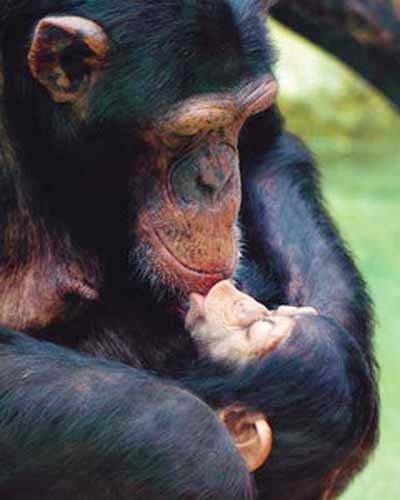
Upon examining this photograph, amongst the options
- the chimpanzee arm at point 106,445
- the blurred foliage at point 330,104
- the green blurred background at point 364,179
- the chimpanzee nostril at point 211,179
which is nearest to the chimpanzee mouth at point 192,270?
the chimpanzee nostril at point 211,179

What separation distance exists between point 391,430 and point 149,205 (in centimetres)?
222

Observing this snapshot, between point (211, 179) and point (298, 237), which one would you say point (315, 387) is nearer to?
point (211, 179)

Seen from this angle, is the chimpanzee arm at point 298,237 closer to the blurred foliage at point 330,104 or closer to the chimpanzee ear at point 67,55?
the chimpanzee ear at point 67,55

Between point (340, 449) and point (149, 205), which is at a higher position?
point (149, 205)

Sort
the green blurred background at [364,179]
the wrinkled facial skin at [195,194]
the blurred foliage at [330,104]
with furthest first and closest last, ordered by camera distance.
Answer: the blurred foliage at [330,104], the green blurred background at [364,179], the wrinkled facial skin at [195,194]

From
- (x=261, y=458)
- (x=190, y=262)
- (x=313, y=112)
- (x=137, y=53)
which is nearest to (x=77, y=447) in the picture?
(x=261, y=458)

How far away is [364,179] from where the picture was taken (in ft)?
→ 31.1

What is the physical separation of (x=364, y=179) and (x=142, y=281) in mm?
5816

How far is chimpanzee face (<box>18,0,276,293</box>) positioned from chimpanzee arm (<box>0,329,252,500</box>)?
580mm

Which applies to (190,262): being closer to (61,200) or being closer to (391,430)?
(61,200)

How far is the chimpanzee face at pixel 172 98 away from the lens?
11.4 feet

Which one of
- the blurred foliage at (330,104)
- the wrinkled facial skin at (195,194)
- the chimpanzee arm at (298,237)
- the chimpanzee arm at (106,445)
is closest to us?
the chimpanzee arm at (106,445)

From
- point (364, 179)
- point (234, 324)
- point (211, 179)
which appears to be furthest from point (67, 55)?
point (364, 179)

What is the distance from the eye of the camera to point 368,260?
7.57 metres
